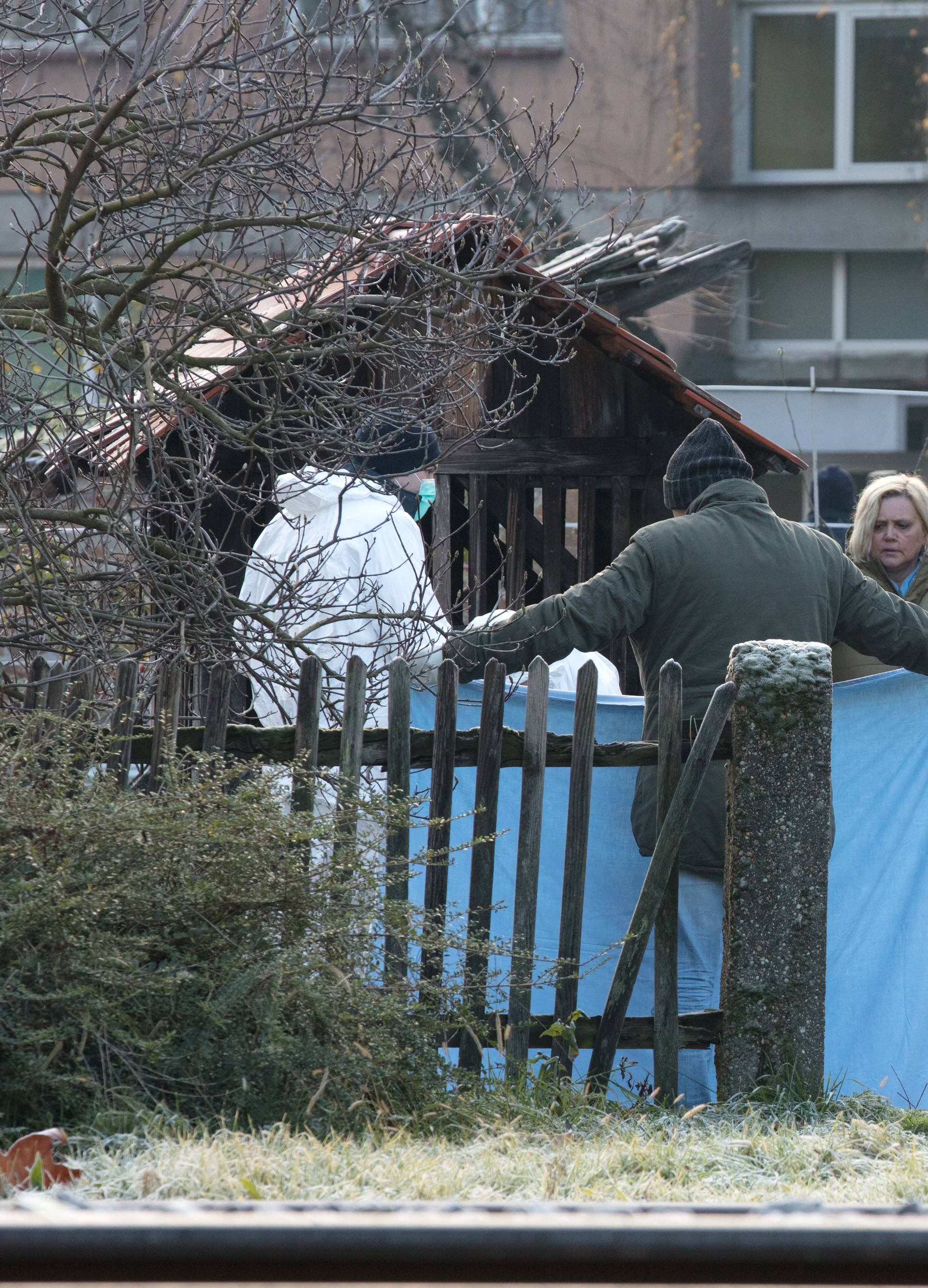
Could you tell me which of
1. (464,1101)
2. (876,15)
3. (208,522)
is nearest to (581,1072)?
(464,1101)

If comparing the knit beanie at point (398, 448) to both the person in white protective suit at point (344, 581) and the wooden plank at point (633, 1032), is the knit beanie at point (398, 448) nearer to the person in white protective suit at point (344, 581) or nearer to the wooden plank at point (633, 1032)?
the person in white protective suit at point (344, 581)

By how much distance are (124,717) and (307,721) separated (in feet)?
1.76

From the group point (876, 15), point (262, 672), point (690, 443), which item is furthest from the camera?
point (876, 15)

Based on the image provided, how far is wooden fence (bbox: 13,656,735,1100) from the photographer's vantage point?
12.3 feet

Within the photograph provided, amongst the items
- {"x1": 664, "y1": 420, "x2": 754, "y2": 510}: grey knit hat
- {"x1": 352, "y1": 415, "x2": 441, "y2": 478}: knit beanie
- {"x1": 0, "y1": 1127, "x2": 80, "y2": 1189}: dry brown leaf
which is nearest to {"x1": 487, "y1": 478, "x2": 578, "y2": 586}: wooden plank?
{"x1": 352, "y1": 415, "x2": 441, "y2": 478}: knit beanie

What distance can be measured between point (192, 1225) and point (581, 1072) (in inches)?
128

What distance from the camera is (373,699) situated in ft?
14.7

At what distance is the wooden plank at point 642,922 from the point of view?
375 cm

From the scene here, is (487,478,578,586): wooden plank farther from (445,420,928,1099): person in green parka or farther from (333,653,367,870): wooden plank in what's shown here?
(333,653,367,870): wooden plank

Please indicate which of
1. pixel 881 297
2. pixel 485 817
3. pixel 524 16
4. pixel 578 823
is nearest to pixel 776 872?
pixel 578 823

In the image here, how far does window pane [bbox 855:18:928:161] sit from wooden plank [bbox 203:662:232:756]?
15568 mm

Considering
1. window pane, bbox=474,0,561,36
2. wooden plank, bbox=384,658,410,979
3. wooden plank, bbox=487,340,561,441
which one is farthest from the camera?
window pane, bbox=474,0,561,36

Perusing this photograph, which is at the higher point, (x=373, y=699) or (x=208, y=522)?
(x=208, y=522)

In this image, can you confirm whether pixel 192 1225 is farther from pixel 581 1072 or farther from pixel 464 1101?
pixel 581 1072
